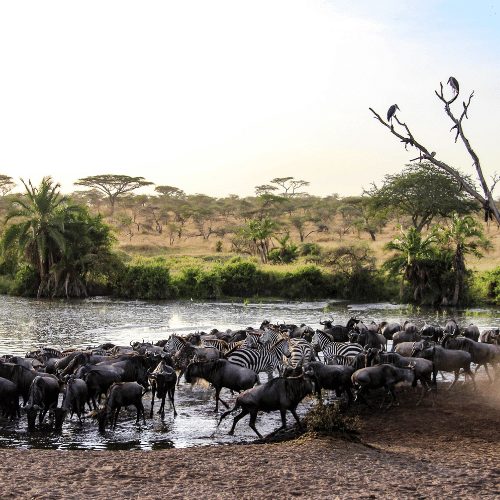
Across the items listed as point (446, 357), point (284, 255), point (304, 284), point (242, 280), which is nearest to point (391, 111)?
point (446, 357)

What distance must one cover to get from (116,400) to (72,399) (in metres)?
0.76

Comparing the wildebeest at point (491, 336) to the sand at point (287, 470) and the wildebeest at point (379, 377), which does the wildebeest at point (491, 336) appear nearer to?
the wildebeest at point (379, 377)

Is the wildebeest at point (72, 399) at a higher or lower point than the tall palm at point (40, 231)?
lower

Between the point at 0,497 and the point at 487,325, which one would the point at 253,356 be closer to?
the point at 0,497

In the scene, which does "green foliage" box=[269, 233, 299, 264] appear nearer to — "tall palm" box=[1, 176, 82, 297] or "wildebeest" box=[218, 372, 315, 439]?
"tall palm" box=[1, 176, 82, 297]

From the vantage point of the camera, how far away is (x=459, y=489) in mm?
6098

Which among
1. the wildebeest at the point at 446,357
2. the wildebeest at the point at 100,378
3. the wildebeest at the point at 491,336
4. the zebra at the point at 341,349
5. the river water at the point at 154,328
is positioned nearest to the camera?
the river water at the point at 154,328

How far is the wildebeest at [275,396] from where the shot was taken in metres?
8.88

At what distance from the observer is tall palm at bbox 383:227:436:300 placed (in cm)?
3288

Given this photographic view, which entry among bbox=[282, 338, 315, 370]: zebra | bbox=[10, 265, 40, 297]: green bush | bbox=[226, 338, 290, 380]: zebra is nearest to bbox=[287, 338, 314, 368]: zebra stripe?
bbox=[282, 338, 315, 370]: zebra

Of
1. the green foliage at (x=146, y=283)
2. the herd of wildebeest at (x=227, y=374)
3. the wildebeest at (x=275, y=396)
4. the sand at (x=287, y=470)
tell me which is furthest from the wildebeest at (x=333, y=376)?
the green foliage at (x=146, y=283)

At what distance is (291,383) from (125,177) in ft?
235

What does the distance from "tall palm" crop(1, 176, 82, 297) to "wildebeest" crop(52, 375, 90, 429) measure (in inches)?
1083

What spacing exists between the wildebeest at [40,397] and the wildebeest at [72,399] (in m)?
0.20
